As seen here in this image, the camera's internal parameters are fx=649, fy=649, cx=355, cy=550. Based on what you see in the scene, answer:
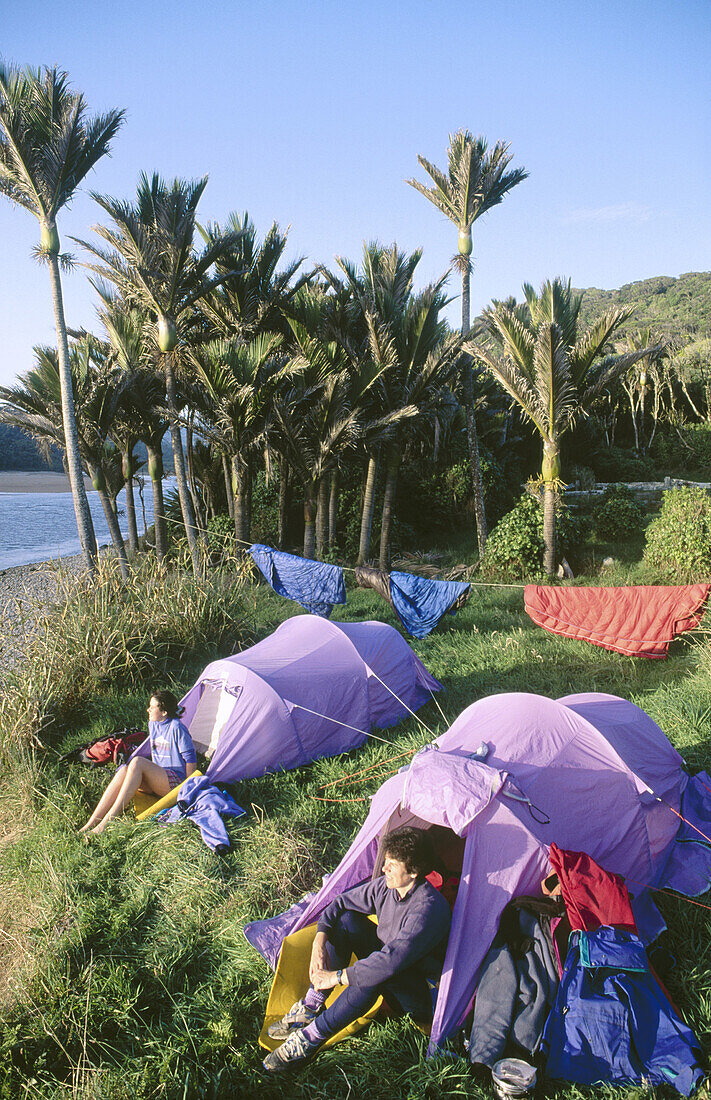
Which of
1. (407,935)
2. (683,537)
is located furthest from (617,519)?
(407,935)

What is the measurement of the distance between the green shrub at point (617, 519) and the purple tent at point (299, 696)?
8580mm

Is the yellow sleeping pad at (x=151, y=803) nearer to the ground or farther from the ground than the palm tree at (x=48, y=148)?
nearer to the ground

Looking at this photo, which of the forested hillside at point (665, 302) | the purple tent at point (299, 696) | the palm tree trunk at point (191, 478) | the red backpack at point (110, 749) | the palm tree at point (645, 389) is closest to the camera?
the purple tent at point (299, 696)

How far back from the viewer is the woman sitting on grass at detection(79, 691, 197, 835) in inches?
205

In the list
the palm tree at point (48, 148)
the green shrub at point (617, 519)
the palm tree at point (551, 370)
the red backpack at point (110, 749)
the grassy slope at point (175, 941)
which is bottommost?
the grassy slope at point (175, 941)

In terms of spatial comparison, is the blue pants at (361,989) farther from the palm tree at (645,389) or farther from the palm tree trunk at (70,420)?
the palm tree at (645,389)

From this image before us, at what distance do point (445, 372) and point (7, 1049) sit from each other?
42.3ft

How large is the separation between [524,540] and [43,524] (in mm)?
38358

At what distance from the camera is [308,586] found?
10.1m

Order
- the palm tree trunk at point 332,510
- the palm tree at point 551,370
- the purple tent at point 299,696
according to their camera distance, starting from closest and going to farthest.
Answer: the purple tent at point 299,696 < the palm tree at point 551,370 < the palm tree trunk at point 332,510

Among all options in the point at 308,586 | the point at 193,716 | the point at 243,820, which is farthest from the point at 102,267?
the point at 243,820

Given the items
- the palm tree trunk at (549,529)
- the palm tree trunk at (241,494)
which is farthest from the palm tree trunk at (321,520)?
the palm tree trunk at (549,529)

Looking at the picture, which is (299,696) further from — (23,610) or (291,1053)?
(23,610)

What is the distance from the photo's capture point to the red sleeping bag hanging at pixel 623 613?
8094 millimetres
